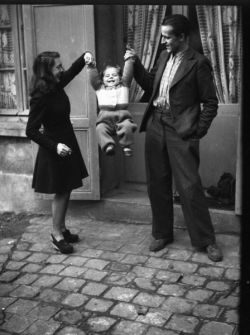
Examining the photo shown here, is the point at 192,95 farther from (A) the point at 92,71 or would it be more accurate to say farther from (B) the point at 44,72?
(B) the point at 44,72

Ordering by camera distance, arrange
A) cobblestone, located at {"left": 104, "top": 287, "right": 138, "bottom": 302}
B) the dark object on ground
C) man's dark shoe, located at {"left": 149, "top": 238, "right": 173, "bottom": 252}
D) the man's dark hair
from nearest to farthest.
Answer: cobblestone, located at {"left": 104, "top": 287, "right": 138, "bottom": 302} < the man's dark hair < man's dark shoe, located at {"left": 149, "top": 238, "right": 173, "bottom": 252} < the dark object on ground

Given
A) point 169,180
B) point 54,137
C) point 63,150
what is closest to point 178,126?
point 169,180

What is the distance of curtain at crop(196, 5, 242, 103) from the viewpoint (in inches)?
210

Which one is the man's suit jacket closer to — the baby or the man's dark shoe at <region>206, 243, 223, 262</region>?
the baby

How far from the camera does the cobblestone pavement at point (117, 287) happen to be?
359 cm

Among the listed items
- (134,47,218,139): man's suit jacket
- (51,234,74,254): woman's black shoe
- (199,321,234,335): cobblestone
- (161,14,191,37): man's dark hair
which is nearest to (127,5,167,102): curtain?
(134,47,218,139): man's suit jacket

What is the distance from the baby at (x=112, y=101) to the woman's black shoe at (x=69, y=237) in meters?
1.41

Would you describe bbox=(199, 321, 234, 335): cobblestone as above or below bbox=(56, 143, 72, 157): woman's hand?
below

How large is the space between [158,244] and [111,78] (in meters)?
1.79

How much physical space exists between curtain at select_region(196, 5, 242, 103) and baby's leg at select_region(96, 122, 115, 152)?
1869mm

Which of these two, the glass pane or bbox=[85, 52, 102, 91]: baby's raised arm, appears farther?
the glass pane

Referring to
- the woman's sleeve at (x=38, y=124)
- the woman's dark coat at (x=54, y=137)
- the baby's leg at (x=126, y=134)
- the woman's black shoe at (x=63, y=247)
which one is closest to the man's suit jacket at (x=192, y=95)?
the baby's leg at (x=126, y=134)

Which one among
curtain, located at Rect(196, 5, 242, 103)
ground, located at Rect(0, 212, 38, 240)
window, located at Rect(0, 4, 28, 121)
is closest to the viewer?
curtain, located at Rect(196, 5, 242, 103)

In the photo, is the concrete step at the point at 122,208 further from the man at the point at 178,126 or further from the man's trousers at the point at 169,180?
the man at the point at 178,126
